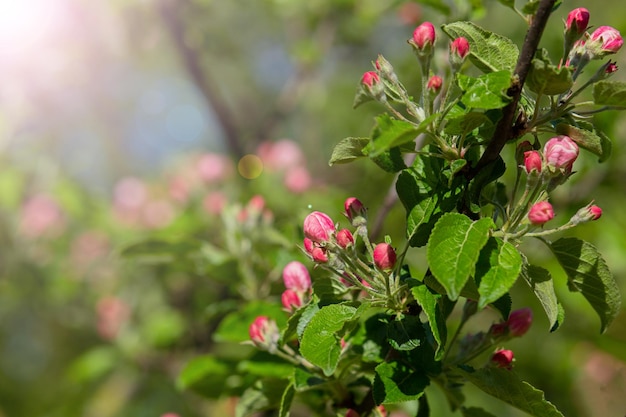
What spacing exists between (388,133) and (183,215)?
1.67 m

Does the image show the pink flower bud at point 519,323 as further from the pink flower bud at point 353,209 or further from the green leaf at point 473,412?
the pink flower bud at point 353,209

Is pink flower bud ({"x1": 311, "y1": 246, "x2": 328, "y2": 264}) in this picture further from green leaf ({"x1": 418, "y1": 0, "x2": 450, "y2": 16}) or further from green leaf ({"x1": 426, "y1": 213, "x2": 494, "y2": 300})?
green leaf ({"x1": 418, "y1": 0, "x2": 450, "y2": 16})

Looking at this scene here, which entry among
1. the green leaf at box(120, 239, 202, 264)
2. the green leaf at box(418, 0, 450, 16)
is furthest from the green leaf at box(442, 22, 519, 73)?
the green leaf at box(120, 239, 202, 264)

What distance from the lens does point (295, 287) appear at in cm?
105

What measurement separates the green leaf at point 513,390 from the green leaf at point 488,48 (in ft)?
1.38

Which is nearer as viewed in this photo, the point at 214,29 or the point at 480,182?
the point at 480,182

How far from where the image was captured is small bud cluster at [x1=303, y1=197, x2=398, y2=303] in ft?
2.76

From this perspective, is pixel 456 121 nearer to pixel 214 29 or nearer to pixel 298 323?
pixel 298 323

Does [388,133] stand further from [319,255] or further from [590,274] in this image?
[590,274]

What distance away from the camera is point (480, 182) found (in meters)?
0.85

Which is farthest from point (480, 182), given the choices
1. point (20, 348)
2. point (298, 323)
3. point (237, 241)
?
point (20, 348)

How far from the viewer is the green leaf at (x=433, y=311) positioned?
771 millimetres

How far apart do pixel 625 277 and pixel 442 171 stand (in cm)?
201

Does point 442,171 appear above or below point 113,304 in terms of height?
above
